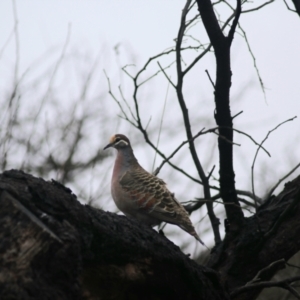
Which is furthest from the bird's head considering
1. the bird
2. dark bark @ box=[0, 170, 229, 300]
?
dark bark @ box=[0, 170, 229, 300]

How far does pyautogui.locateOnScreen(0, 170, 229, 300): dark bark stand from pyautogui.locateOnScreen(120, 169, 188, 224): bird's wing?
6.36 feet

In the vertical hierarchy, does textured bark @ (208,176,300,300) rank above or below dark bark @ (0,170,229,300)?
above

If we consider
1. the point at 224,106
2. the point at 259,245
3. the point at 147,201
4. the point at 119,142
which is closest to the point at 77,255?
the point at 259,245

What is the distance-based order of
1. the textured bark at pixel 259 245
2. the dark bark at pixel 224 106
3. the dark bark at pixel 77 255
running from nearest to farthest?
1. the dark bark at pixel 77 255
2. the textured bark at pixel 259 245
3. the dark bark at pixel 224 106

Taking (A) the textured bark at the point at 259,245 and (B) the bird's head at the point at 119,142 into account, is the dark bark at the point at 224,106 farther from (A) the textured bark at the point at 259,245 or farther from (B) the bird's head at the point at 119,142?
(B) the bird's head at the point at 119,142

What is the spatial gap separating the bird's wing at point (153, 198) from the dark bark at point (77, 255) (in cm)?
194

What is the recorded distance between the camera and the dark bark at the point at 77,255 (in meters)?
2.28

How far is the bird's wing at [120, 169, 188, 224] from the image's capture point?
5234 millimetres

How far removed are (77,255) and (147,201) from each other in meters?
2.97

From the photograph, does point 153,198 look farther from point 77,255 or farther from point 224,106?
point 77,255

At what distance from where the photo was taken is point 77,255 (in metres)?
2.38

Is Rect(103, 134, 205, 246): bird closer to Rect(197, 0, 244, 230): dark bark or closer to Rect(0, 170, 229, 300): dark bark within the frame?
Rect(197, 0, 244, 230): dark bark

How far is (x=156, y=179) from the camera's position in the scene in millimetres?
5707

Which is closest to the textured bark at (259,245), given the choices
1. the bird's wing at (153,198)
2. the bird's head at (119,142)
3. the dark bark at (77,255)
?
the dark bark at (77,255)
